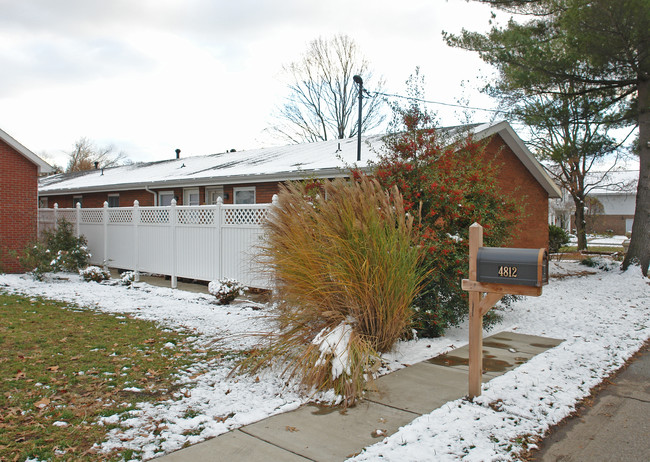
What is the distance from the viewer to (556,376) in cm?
504

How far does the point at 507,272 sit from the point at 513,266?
7cm

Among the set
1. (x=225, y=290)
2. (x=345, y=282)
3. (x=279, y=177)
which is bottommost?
(x=225, y=290)

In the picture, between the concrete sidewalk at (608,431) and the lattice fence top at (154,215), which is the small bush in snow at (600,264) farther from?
the lattice fence top at (154,215)

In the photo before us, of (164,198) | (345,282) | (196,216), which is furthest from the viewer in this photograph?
(164,198)

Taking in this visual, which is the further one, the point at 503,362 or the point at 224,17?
the point at 224,17

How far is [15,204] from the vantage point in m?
14.3

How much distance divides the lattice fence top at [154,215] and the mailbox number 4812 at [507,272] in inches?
376

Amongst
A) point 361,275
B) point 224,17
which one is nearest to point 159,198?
point 224,17

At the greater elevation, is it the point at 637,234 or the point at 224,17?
the point at 224,17

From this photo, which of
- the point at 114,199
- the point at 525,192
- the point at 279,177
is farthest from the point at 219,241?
the point at 114,199

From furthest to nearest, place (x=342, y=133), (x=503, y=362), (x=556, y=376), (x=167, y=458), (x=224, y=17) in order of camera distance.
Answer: (x=342, y=133), (x=224, y=17), (x=503, y=362), (x=556, y=376), (x=167, y=458)

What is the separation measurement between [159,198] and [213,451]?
16526mm

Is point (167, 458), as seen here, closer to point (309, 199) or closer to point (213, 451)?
point (213, 451)

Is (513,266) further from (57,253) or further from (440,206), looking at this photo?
(57,253)
